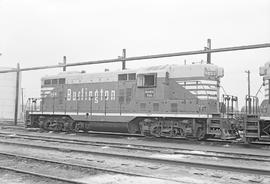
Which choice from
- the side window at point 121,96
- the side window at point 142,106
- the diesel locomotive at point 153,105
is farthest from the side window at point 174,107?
the side window at point 121,96

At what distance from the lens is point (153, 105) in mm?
15750

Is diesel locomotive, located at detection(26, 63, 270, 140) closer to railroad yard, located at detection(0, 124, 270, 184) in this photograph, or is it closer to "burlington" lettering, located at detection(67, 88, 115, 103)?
"burlington" lettering, located at detection(67, 88, 115, 103)

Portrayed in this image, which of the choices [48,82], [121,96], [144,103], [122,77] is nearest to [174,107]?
[144,103]

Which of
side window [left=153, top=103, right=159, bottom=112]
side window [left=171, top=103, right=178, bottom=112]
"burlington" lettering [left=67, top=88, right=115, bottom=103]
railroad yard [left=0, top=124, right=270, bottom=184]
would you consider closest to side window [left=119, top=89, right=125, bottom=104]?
"burlington" lettering [left=67, top=88, right=115, bottom=103]

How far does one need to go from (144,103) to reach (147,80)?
1.16 m

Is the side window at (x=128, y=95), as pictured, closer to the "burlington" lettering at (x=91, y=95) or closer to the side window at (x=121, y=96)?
the side window at (x=121, y=96)

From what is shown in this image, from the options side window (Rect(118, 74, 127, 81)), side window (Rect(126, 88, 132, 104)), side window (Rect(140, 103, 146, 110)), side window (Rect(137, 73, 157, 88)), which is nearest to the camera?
side window (Rect(137, 73, 157, 88))

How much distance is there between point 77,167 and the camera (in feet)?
25.8

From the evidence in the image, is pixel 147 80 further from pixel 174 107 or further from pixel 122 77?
pixel 174 107

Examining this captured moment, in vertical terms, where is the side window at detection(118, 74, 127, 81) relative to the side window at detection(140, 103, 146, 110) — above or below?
above

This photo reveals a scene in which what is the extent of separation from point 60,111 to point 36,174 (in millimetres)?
12393

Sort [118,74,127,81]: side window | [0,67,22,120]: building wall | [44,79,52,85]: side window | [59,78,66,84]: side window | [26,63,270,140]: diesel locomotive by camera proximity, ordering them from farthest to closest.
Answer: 1. [0,67,22,120]: building wall
2. [44,79,52,85]: side window
3. [59,78,66,84]: side window
4. [118,74,127,81]: side window
5. [26,63,270,140]: diesel locomotive

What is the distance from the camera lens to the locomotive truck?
14547 millimetres

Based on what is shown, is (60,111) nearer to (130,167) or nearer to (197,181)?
(130,167)
